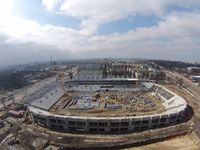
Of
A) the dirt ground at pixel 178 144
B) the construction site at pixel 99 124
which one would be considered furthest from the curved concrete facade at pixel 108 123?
the dirt ground at pixel 178 144

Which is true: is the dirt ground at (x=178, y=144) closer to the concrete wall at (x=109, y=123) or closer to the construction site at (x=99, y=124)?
the construction site at (x=99, y=124)

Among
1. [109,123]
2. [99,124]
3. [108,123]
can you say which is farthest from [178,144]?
[99,124]

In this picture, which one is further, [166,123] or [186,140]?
[166,123]

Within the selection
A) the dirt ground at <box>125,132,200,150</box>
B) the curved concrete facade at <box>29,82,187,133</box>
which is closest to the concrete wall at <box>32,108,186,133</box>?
the curved concrete facade at <box>29,82,187,133</box>

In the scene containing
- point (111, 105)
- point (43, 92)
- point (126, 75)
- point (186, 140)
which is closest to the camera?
point (186, 140)

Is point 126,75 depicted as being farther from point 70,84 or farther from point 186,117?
point 186,117

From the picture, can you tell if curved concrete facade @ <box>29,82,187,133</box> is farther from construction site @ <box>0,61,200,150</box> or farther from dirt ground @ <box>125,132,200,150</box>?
dirt ground @ <box>125,132,200,150</box>

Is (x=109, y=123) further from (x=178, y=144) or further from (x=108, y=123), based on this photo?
(x=178, y=144)

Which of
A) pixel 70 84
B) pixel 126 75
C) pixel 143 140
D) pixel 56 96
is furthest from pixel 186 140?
pixel 126 75
